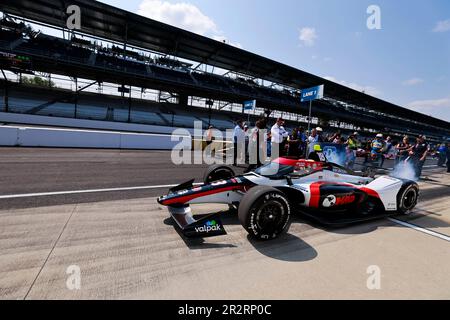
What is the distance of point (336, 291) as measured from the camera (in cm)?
229

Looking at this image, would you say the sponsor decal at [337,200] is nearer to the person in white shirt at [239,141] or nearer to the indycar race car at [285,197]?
the indycar race car at [285,197]

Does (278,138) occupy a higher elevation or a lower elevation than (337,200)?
higher

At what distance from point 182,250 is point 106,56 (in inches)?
1190

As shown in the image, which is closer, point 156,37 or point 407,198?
point 407,198

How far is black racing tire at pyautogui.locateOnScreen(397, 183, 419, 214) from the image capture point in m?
4.50

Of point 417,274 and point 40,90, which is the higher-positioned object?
point 40,90

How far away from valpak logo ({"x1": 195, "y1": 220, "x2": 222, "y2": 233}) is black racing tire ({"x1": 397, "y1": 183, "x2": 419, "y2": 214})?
349 centimetres

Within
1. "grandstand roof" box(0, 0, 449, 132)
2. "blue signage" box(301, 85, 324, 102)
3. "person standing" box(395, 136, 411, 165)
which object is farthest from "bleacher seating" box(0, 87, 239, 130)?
"person standing" box(395, 136, 411, 165)

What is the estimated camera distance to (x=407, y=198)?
185 inches

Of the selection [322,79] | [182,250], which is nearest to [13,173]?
[182,250]

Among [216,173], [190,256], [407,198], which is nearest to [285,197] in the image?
[190,256]

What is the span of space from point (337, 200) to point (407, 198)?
1781mm

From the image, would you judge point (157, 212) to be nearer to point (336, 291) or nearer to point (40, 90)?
point (336, 291)

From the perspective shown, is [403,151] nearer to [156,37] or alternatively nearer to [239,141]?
[239,141]
